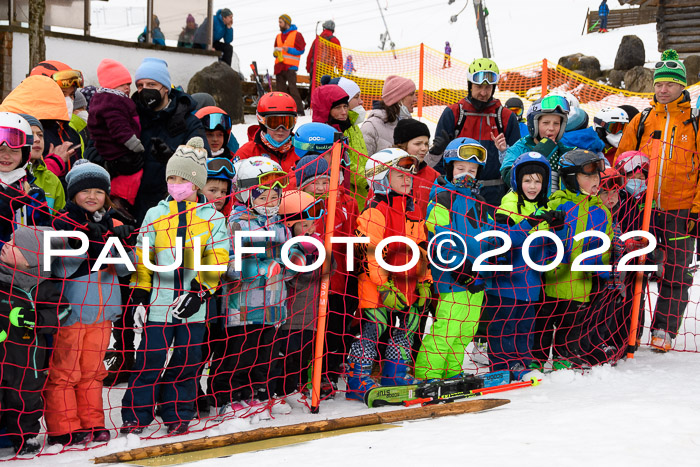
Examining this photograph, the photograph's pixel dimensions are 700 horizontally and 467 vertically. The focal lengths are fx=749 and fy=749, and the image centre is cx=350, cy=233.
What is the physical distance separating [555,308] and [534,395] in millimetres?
986

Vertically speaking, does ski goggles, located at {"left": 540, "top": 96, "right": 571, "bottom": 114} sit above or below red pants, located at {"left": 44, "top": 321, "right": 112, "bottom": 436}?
above

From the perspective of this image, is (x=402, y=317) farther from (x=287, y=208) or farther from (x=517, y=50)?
(x=517, y=50)

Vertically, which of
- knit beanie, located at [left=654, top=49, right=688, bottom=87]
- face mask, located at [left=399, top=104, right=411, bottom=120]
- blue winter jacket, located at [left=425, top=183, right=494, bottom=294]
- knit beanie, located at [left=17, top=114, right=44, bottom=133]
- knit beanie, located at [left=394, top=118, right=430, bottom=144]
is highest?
knit beanie, located at [left=654, top=49, right=688, bottom=87]

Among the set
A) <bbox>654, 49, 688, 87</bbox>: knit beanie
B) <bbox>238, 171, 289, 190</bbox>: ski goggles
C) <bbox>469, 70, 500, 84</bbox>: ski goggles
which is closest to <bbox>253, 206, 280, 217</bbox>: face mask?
<bbox>238, 171, 289, 190</bbox>: ski goggles

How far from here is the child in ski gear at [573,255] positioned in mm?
5625

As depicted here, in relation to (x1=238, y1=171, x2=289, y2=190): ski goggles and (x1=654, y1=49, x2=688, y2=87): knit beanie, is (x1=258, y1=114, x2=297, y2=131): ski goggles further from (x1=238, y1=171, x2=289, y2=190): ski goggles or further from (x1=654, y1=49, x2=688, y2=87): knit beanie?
(x1=654, y1=49, x2=688, y2=87): knit beanie

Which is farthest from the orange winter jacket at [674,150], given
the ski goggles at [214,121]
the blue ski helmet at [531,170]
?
the ski goggles at [214,121]

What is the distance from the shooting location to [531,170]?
17.7ft

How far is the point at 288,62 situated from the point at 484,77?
32.1 ft

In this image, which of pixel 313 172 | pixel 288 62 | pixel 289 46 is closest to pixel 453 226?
pixel 313 172

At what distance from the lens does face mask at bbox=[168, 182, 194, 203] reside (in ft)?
15.4

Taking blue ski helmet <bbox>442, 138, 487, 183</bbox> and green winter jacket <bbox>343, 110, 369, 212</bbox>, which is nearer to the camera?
blue ski helmet <bbox>442, 138, 487, 183</bbox>

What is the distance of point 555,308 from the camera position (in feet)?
19.0

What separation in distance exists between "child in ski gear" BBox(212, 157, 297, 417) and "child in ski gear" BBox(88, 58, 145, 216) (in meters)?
1.10
